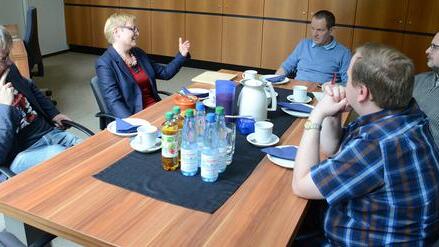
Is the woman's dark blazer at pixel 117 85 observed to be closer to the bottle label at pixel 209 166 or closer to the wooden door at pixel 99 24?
the bottle label at pixel 209 166

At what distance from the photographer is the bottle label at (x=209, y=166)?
1.37 m

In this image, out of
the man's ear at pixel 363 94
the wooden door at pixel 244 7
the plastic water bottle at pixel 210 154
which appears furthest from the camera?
the wooden door at pixel 244 7

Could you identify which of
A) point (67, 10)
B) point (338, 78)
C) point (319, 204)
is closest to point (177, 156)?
point (319, 204)

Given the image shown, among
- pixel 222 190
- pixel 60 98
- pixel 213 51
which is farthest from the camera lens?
pixel 213 51

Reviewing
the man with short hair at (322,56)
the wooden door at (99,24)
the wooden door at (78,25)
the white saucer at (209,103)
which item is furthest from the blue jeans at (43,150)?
the wooden door at (78,25)

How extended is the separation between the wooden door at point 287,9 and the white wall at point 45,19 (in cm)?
339

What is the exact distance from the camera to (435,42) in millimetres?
2361

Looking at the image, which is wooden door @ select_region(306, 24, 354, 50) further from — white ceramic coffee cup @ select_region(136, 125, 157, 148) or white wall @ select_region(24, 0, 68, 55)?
white wall @ select_region(24, 0, 68, 55)

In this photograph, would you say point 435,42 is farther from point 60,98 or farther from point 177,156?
point 60,98

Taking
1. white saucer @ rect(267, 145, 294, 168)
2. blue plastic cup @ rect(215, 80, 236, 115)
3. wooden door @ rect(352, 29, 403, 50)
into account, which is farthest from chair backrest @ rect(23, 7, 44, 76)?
wooden door @ rect(352, 29, 403, 50)

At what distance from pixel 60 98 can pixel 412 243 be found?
13.7 ft

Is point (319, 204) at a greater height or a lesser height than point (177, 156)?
lesser

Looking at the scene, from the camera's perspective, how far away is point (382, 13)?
4.98 meters

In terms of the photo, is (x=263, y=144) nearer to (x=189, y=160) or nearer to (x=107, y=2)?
(x=189, y=160)
